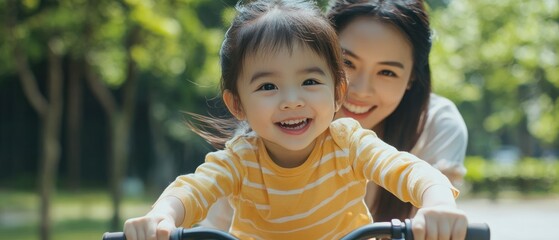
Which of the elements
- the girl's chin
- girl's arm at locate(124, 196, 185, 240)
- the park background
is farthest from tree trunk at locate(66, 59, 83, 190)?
girl's arm at locate(124, 196, 185, 240)

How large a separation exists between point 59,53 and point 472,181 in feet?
48.6

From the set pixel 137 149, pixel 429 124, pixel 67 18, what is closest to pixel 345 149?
pixel 429 124

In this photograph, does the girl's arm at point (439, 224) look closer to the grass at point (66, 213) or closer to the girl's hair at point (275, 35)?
the girl's hair at point (275, 35)

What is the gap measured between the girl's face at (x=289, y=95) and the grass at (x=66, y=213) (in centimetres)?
1130

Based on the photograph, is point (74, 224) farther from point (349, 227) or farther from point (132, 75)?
point (349, 227)

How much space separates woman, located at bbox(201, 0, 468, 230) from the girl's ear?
2.37 feet

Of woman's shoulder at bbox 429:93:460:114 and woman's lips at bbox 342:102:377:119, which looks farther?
woman's shoulder at bbox 429:93:460:114

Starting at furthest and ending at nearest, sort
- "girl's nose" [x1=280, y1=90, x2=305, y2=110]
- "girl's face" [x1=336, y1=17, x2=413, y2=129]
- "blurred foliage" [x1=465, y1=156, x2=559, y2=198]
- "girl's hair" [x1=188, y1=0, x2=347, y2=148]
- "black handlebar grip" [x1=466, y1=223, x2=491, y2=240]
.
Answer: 1. "blurred foliage" [x1=465, y1=156, x2=559, y2=198]
2. "girl's face" [x1=336, y1=17, x2=413, y2=129]
3. "girl's hair" [x1=188, y1=0, x2=347, y2=148]
4. "girl's nose" [x1=280, y1=90, x2=305, y2=110]
5. "black handlebar grip" [x1=466, y1=223, x2=491, y2=240]

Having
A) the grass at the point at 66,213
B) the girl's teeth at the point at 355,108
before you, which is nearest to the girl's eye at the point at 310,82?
the girl's teeth at the point at 355,108

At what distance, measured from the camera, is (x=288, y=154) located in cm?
220

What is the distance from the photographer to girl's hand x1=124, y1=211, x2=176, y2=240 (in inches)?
67.9

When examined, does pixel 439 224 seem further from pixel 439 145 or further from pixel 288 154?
pixel 439 145

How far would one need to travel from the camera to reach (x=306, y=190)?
2145 mm

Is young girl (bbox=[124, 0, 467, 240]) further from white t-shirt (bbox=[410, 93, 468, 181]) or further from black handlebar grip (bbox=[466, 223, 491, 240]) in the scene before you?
white t-shirt (bbox=[410, 93, 468, 181])
